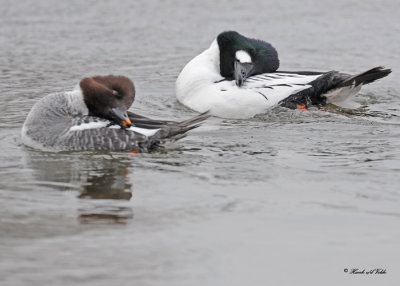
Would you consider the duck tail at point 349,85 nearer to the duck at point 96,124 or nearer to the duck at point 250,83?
the duck at point 250,83

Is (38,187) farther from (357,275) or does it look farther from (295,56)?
(295,56)

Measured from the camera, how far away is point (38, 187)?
6.30 metres

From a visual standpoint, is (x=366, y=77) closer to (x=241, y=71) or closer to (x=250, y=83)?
(x=250, y=83)

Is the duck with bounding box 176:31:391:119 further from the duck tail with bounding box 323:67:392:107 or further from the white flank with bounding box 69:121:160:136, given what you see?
the white flank with bounding box 69:121:160:136

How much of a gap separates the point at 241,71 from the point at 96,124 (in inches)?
107

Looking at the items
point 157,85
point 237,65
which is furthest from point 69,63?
point 237,65

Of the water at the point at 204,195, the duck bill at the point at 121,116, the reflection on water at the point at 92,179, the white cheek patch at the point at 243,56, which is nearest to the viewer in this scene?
the water at the point at 204,195

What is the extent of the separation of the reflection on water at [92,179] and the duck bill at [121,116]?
0.96 feet

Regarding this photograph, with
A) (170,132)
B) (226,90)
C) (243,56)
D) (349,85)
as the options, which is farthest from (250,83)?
(170,132)

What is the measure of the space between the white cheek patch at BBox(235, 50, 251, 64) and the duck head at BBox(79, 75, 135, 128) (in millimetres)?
2750

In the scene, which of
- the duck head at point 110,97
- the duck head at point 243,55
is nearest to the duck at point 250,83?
the duck head at point 243,55

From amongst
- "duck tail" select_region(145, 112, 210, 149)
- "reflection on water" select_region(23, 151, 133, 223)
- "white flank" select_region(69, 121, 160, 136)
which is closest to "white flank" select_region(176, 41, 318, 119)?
"duck tail" select_region(145, 112, 210, 149)

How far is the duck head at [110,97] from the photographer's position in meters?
7.34

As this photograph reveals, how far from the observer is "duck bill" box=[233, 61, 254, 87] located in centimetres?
952
